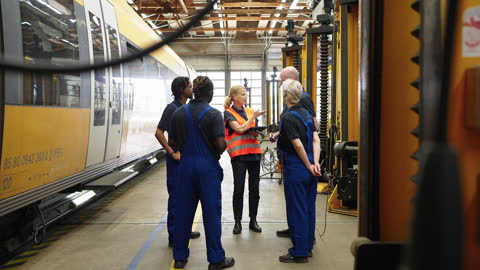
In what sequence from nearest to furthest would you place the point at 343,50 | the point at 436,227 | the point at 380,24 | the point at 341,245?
1. the point at 436,227
2. the point at 380,24
3. the point at 341,245
4. the point at 343,50

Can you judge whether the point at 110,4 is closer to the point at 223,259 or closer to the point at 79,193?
the point at 79,193

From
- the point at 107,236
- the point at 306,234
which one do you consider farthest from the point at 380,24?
the point at 107,236

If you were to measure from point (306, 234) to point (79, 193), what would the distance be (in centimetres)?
290

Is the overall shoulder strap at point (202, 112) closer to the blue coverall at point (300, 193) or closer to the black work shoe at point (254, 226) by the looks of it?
the blue coverall at point (300, 193)

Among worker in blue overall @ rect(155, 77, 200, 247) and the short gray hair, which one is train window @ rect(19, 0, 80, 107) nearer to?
worker in blue overall @ rect(155, 77, 200, 247)

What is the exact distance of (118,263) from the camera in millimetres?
3535

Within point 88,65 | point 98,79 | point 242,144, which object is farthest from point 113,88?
point 88,65

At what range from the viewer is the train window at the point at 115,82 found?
5.08 m

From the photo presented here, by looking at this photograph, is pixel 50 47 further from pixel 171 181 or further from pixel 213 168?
pixel 213 168

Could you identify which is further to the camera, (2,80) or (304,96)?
(304,96)

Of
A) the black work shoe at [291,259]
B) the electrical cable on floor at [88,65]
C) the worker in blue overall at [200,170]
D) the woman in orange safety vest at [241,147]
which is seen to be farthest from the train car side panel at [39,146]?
the black work shoe at [291,259]

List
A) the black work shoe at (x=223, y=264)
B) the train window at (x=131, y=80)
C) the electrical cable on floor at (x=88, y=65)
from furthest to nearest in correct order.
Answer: the train window at (x=131, y=80) < the black work shoe at (x=223, y=264) < the electrical cable on floor at (x=88, y=65)

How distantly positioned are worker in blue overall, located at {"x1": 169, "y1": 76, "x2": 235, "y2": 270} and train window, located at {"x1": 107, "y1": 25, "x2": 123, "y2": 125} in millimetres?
2261

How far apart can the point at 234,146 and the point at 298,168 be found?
102cm
